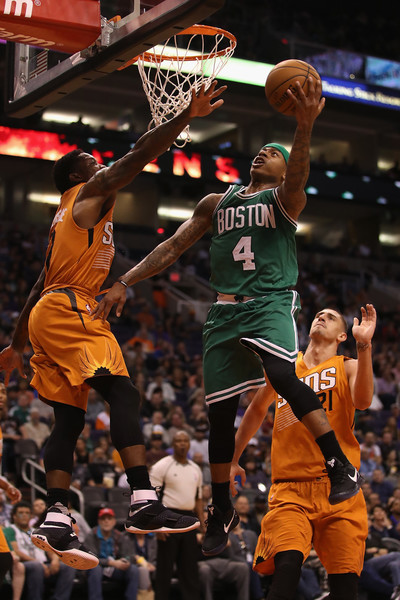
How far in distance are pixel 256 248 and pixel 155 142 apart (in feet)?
2.80

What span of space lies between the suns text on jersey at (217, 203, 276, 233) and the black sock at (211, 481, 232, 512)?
156 centimetres

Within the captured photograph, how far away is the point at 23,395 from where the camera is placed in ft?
44.4

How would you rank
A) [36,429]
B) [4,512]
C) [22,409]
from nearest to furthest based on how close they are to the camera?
[4,512]
[36,429]
[22,409]

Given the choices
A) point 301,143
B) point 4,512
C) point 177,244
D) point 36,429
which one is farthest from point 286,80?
point 36,429

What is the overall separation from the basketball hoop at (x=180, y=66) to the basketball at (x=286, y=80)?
134 cm

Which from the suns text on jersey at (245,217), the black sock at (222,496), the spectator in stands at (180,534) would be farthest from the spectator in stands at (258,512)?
the suns text on jersey at (245,217)

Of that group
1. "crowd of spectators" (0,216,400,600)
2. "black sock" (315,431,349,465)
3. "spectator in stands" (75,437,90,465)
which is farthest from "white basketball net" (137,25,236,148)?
"spectator in stands" (75,437,90,465)

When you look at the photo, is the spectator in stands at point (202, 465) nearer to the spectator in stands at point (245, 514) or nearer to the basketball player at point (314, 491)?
the spectator in stands at point (245, 514)

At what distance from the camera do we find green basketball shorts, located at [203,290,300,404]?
5.05 meters

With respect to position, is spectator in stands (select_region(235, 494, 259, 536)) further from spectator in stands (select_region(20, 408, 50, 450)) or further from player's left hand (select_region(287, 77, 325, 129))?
player's left hand (select_region(287, 77, 325, 129))

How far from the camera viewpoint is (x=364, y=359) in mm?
5723

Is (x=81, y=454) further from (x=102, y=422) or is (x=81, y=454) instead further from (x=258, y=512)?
(x=258, y=512)

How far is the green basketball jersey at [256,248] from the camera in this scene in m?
5.26

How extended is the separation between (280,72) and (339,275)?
76.8 ft
